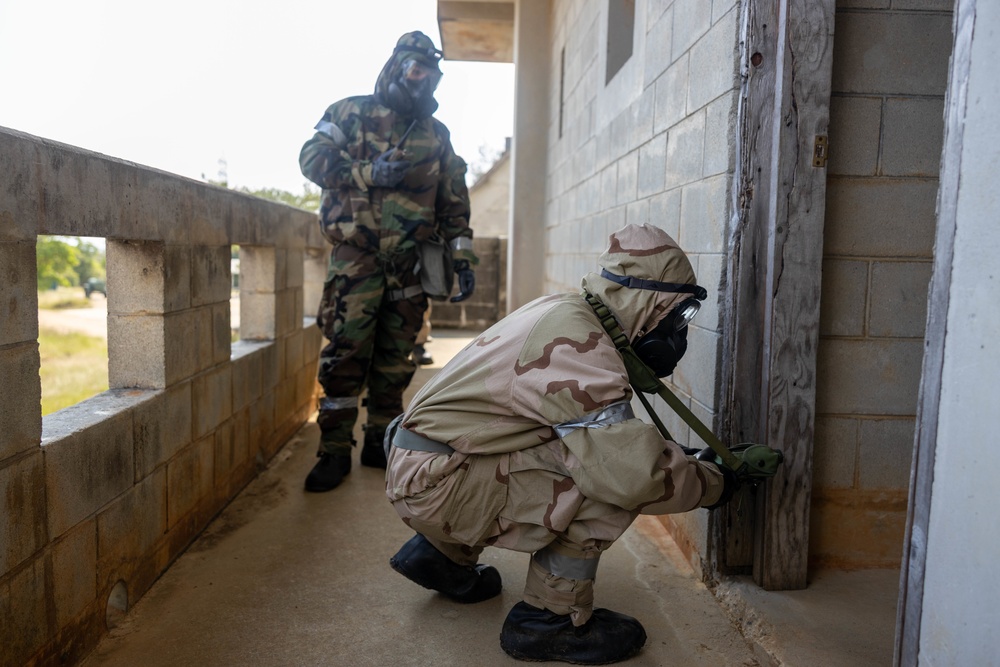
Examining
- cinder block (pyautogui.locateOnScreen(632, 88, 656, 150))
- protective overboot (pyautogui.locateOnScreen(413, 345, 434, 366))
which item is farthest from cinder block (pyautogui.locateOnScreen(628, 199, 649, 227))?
protective overboot (pyautogui.locateOnScreen(413, 345, 434, 366))

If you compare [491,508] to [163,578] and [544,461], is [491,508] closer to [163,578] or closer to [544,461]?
[544,461]

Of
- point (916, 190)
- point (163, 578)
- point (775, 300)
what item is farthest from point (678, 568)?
point (163, 578)

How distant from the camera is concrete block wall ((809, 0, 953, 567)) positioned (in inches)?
88.8

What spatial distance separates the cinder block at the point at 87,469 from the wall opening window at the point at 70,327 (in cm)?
516

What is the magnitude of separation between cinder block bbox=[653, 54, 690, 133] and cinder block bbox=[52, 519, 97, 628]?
7.38 ft

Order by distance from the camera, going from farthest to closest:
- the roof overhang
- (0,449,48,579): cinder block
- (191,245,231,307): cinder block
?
the roof overhang → (191,245,231,307): cinder block → (0,449,48,579): cinder block

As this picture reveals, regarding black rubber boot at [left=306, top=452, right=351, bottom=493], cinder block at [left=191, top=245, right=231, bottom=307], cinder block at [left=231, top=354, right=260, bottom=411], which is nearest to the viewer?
cinder block at [left=191, top=245, right=231, bottom=307]

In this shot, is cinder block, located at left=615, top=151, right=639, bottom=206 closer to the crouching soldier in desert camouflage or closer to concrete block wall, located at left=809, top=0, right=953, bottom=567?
concrete block wall, located at left=809, top=0, right=953, bottom=567

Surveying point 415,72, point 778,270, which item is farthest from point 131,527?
point 415,72

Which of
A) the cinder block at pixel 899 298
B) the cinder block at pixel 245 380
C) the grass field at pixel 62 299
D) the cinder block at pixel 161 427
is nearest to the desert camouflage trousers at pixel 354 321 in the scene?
the cinder block at pixel 245 380

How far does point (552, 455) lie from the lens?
1.97m

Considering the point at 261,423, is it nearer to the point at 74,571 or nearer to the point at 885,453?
the point at 74,571

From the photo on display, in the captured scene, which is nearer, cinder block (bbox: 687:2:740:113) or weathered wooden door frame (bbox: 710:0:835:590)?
weathered wooden door frame (bbox: 710:0:835:590)

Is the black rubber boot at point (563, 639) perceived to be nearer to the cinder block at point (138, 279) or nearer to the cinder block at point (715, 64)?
the cinder block at point (138, 279)
